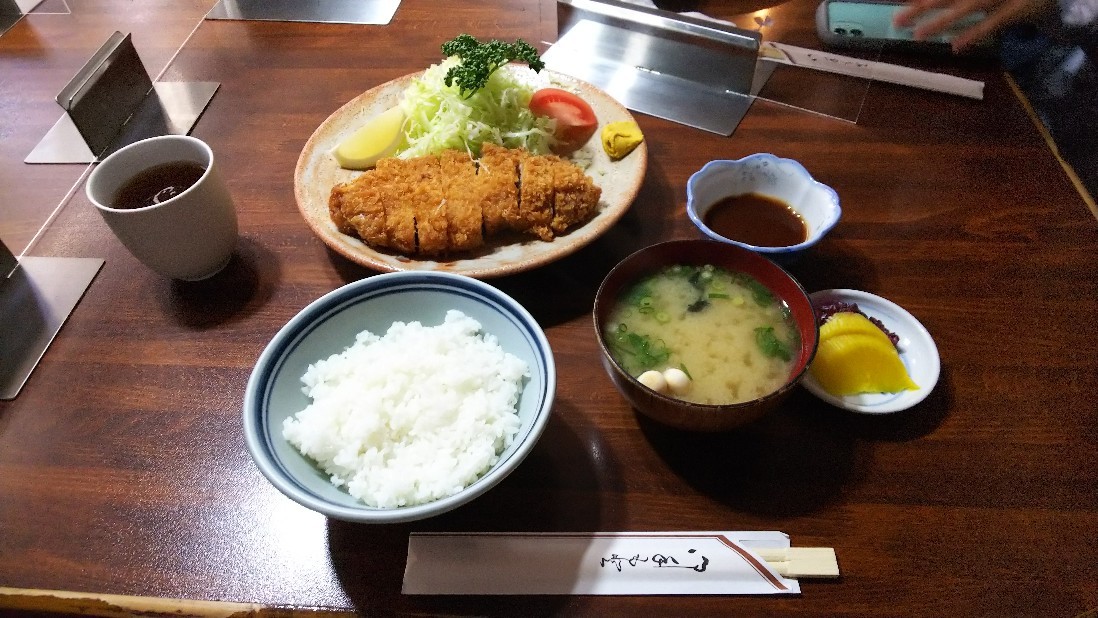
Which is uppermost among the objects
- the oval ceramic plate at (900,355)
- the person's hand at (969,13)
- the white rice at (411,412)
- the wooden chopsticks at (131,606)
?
the person's hand at (969,13)

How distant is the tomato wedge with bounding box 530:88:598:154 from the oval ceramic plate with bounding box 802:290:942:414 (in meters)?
0.96

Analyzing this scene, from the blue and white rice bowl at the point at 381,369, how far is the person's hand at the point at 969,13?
2096mm

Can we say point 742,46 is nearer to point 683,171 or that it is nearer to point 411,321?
point 683,171

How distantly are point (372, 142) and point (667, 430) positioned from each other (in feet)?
4.41

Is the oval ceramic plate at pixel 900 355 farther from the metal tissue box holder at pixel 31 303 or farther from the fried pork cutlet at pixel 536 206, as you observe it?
the metal tissue box holder at pixel 31 303

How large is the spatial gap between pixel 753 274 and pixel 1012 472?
70 centimetres

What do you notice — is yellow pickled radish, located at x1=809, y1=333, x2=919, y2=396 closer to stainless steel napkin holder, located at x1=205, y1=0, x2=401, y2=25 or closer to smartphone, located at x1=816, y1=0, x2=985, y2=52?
smartphone, located at x1=816, y1=0, x2=985, y2=52

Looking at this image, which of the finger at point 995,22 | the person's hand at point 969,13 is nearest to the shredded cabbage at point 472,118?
the person's hand at point 969,13

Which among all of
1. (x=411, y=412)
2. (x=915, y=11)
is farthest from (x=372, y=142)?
(x=915, y=11)

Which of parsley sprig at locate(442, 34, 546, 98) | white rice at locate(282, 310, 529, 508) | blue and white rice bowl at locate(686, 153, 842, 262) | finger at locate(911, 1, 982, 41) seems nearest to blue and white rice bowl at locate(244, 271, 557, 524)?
white rice at locate(282, 310, 529, 508)

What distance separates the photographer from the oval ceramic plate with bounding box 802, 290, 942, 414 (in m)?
1.42

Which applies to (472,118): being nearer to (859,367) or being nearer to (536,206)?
(536,206)

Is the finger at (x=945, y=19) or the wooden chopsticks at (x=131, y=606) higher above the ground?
the finger at (x=945, y=19)

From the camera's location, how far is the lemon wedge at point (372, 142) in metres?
2.04
